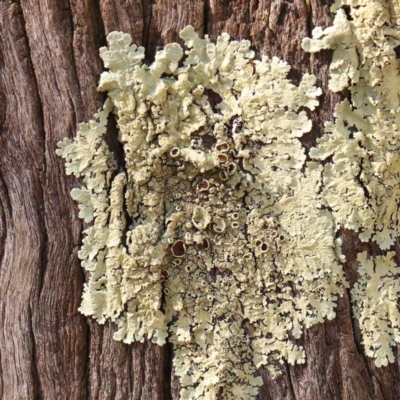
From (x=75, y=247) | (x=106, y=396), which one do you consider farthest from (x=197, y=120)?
(x=106, y=396)

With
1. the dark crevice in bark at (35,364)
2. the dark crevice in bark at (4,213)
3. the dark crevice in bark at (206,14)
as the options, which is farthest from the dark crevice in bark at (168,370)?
the dark crevice in bark at (206,14)

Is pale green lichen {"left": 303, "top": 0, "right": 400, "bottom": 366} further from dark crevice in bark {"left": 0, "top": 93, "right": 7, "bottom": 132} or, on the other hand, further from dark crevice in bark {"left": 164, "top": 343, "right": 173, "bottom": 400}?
dark crevice in bark {"left": 0, "top": 93, "right": 7, "bottom": 132}

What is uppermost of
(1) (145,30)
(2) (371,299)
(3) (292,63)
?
(1) (145,30)

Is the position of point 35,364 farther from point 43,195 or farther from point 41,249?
point 43,195

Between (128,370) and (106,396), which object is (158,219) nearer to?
(128,370)

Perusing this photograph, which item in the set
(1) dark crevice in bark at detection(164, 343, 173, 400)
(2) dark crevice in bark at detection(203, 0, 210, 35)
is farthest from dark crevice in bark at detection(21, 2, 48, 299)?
(2) dark crevice in bark at detection(203, 0, 210, 35)

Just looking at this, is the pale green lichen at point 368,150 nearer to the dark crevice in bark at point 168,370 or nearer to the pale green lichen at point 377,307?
the pale green lichen at point 377,307

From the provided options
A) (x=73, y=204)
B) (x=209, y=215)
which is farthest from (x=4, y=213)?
(x=209, y=215)
